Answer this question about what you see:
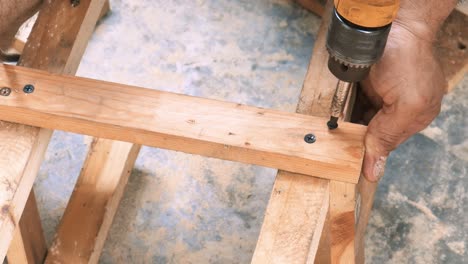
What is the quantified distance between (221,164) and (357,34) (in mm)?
1106

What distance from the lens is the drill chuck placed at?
3.95 feet

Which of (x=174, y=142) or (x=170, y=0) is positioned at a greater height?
(x=174, y=142)

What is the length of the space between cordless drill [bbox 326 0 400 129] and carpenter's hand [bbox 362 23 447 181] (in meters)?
0.21

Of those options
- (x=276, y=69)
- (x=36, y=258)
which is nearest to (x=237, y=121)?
(x=36, y=258)

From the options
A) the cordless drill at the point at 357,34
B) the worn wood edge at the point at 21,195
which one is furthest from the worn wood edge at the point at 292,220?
the worn wood edge at the point at 21,195

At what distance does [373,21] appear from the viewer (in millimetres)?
1177

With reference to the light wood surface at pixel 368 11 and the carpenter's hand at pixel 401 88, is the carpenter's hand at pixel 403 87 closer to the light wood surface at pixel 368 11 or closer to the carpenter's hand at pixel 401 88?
the carpenter's hand at pixel 401 88

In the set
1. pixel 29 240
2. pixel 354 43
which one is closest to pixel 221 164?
pixel 29 240

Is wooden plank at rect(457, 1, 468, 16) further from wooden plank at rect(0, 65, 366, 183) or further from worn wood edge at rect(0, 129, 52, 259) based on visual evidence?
worn wood edge at rect(0, 129, 52, 259)

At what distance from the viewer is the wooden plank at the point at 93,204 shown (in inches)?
75.0

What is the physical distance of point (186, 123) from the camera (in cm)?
143

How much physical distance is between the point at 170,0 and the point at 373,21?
1.50m

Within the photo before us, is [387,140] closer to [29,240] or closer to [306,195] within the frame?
[306,195]

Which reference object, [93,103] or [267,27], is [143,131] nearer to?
[93,103]
